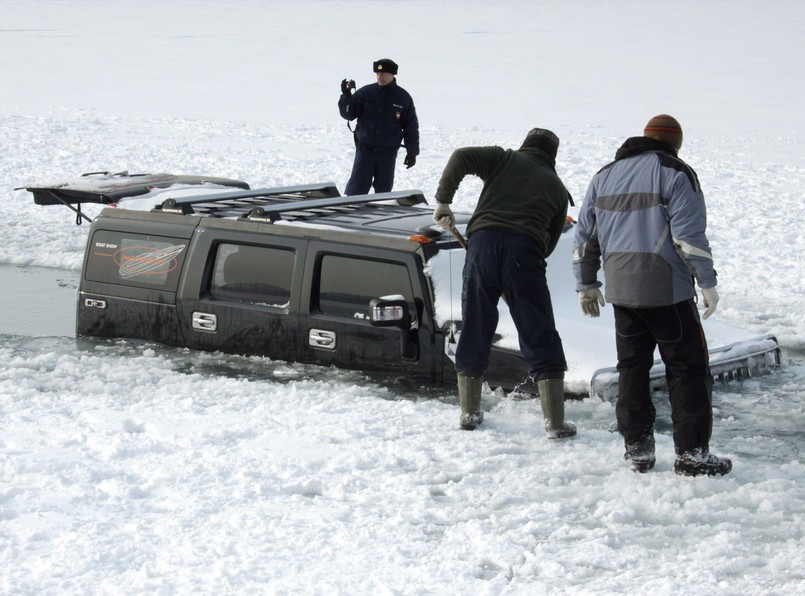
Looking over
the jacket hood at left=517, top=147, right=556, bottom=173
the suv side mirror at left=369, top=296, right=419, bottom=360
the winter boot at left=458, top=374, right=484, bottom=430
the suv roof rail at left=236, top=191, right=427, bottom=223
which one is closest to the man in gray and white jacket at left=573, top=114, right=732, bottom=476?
the jacket hood at left=517, top=147, right=556, bottom=173

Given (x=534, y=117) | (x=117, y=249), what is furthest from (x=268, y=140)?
(x=117, y=249)

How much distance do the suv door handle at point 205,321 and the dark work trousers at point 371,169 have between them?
11.7 ft

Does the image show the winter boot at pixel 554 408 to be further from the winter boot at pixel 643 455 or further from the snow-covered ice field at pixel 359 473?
the winter boot at pixel 643 455

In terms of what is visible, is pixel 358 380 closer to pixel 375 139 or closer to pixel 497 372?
pixel 497 372

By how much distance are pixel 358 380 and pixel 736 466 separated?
8.02ft

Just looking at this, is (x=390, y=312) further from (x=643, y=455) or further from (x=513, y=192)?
(x=643, y=455)

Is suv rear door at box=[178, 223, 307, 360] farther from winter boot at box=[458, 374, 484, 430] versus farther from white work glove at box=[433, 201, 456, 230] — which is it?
white work glove at box=[433, 201, 456, 230]

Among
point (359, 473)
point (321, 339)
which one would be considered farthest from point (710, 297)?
point (321, 339)

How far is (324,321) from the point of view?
7.22 metres

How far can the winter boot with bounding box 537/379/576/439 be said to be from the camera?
5.98 meters

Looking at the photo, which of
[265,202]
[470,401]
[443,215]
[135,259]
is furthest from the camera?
[265,202]

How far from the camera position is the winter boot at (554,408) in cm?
598

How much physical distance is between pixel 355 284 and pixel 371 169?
4.08 metres

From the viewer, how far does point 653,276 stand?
5.21 meters
